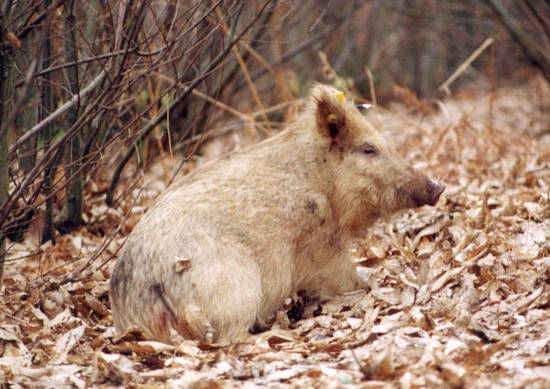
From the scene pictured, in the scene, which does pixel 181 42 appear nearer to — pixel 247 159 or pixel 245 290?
pixel 247 159

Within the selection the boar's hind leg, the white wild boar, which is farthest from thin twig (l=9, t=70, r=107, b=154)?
the boar's hind leg

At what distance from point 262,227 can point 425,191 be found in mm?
1261

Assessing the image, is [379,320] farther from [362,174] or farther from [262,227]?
[362,174]

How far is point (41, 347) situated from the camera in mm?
4180

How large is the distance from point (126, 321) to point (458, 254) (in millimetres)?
2415

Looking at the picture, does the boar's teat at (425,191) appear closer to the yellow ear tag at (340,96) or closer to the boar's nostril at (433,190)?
the boar's nostril at (433,190)

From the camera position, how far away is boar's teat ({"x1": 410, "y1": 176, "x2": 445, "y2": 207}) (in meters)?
4.80

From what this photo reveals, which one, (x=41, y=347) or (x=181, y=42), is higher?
(x=181, y=42)

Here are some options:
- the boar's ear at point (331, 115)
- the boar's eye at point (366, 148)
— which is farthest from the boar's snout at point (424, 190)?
the boar's ear at point (331, 115)

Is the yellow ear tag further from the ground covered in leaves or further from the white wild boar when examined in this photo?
the ground covered in leaves

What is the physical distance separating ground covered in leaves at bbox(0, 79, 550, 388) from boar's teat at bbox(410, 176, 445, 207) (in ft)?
1.49

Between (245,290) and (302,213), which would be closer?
(245,290)

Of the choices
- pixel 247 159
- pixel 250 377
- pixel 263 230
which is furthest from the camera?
pixel 247 159

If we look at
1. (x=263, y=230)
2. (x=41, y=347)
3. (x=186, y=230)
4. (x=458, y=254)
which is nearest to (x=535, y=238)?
(x=458, y=254)
